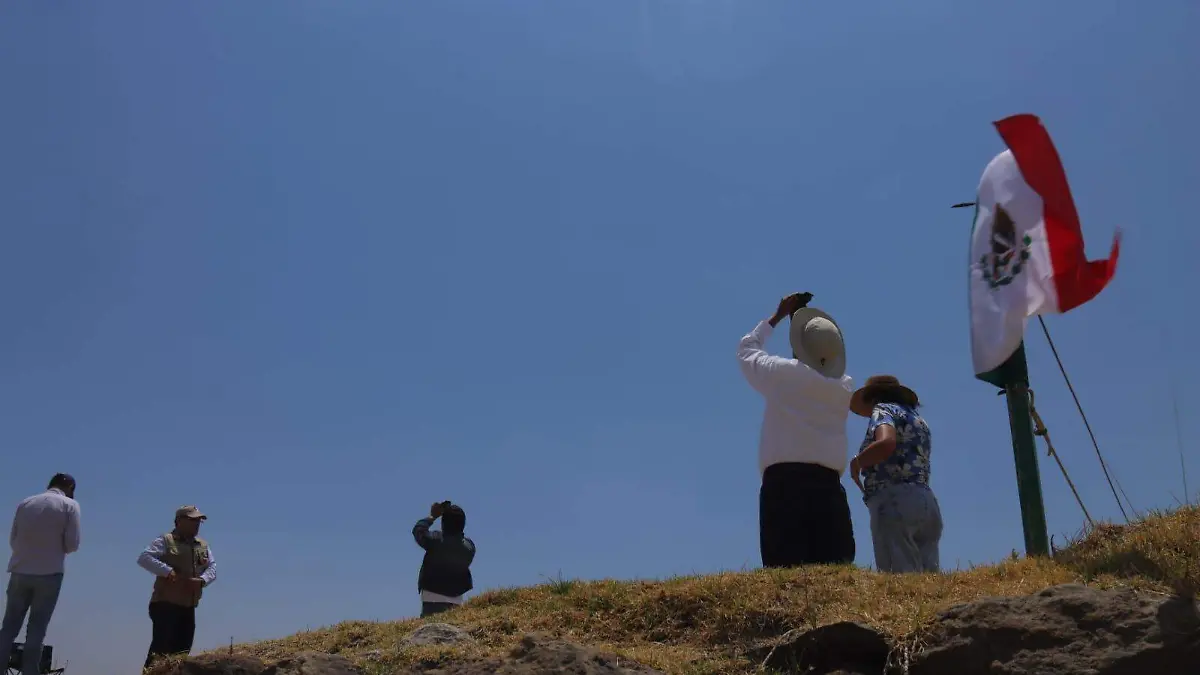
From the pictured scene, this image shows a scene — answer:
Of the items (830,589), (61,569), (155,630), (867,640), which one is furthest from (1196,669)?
(61,569)

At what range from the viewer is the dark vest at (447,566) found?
9.02 m

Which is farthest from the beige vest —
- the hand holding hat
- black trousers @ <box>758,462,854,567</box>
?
the hand holding hat

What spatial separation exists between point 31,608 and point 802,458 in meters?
5.72

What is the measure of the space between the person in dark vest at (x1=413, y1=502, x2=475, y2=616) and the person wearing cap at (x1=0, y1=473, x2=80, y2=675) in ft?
9.37

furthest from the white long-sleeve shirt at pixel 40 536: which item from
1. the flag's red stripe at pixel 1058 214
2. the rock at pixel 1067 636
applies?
the flag's red stripe at pixel 1058 214

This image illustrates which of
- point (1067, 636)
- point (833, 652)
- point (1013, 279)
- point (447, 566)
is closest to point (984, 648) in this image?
point (1067, 636)

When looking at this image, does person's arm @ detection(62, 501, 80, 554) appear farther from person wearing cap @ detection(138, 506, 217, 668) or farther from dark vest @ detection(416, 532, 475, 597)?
dark vest @ detection(416, 532, 475, 597)

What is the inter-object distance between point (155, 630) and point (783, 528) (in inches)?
180

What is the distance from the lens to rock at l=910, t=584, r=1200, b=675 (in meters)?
4.20

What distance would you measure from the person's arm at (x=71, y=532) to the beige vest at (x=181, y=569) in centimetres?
69

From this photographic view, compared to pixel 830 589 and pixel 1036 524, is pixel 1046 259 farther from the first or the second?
pixel 830 589

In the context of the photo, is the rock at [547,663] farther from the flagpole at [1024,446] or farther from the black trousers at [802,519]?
the flagpole at [1024,446]

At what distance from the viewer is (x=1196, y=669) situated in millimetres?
A: 4172

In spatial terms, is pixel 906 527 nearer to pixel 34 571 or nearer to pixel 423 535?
pixel 423 535
